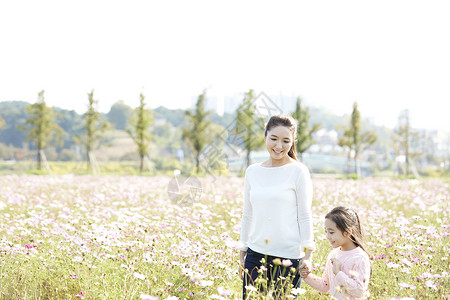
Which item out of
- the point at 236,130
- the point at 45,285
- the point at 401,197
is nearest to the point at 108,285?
the point at 45,285

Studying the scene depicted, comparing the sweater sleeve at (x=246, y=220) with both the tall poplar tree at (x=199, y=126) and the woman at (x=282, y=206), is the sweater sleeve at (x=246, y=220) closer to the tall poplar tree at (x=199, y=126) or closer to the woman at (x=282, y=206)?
the woman at (x=282, y=206)

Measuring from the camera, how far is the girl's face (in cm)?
288

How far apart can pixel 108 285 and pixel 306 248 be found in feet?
5.15

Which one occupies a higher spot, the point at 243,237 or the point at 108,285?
the point at 243,237

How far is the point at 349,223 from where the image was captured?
9.35 feet

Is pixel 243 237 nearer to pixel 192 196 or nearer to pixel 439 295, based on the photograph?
pixel 439 295

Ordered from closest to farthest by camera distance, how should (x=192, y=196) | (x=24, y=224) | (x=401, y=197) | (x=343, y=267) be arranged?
(x=343, y=267), (x=24, y=224), (x=192, y=196), (x=401, y=197)

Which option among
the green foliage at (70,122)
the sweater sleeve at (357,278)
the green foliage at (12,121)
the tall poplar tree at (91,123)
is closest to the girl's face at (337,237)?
the sweater sleeve at (357,278)

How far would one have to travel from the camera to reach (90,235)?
3824 mm

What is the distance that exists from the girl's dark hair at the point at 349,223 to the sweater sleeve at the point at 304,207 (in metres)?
0.34

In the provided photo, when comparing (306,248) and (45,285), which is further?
(45,285)

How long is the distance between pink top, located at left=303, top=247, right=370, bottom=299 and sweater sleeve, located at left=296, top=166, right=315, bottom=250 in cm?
34

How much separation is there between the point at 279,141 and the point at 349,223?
763 millimetres

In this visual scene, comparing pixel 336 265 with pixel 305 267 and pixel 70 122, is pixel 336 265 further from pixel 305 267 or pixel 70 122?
pixel 70 122
